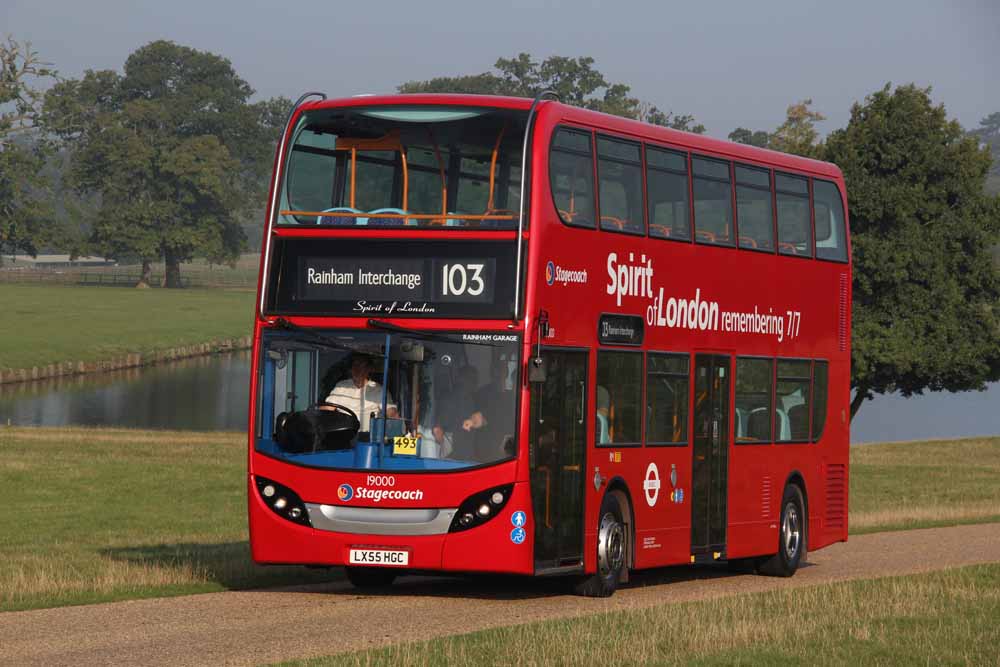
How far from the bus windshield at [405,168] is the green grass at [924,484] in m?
15.6

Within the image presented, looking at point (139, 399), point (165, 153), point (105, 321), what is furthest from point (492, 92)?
point (139, 399)

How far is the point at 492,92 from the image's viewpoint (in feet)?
456

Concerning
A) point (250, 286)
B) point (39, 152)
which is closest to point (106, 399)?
point (39, 152)

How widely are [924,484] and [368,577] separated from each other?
29.4 meters

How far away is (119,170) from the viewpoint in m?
134

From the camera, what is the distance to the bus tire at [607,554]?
17109mm

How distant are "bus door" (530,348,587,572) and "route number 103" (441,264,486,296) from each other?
85cm

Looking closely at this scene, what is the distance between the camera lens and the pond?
6475 cm

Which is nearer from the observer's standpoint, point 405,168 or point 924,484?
point 405,168

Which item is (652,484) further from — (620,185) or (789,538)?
(789,538)

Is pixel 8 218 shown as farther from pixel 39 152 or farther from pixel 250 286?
pixel 250 286

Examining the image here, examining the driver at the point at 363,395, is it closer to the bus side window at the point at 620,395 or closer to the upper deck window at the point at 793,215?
the bus side window at the point at 620,395

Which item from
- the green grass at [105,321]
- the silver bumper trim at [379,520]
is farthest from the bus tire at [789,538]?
the green grass at [105,321]

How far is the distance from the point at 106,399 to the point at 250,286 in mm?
83147
